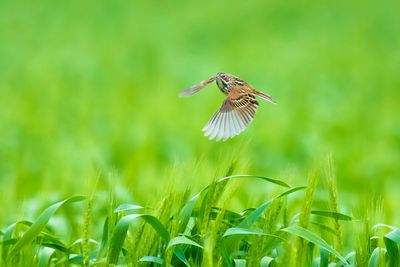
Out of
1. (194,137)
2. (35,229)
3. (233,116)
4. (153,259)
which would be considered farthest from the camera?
(194,137)

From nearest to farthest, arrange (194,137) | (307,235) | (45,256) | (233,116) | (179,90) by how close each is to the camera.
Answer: (233,116) < (307,235) < (45,256) < (194,137) < (179,90)

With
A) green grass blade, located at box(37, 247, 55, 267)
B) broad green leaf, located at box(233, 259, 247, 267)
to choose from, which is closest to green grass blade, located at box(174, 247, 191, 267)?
broad green leaf, located at box(233, 259, 247, 267)

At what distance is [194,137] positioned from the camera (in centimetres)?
915

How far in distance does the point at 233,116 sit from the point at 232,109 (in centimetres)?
3

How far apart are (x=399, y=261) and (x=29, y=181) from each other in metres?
4.34

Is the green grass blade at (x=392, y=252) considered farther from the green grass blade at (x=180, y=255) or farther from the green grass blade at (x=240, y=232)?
the green grass blade at (x=180, y=255)

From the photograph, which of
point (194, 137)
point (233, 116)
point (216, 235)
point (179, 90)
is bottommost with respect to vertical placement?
point (216, 235)

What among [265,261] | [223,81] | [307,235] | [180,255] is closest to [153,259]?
[180,255]

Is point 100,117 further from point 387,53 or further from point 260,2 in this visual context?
point 260,2

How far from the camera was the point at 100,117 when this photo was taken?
998cm

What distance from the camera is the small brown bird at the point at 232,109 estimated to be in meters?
2.74

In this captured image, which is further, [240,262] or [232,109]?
[240,262]

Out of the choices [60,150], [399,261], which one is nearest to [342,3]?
[60,150]

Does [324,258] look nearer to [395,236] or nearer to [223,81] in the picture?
[395,236]
